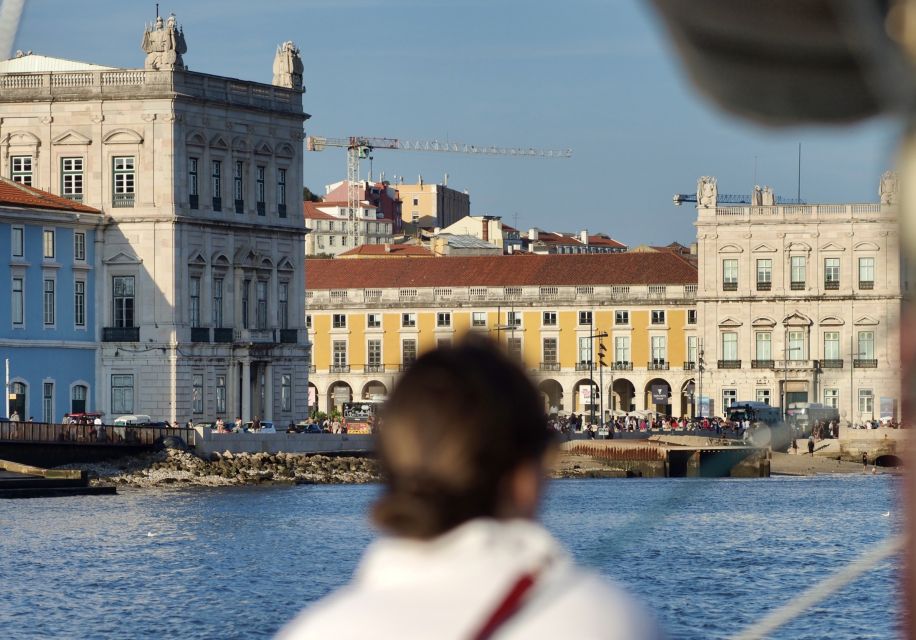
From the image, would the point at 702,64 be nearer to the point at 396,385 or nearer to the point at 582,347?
the point at 396,385

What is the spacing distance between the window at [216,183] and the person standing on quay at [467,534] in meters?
58.0

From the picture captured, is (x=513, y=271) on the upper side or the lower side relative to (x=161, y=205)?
upper

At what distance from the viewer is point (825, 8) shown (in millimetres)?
2645

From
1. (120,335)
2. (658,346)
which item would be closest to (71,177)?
(120,335)

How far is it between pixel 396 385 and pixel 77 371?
55197 mm

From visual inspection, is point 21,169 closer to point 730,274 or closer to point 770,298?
point 730,274

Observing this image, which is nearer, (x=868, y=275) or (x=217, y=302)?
(x=868, y=275)

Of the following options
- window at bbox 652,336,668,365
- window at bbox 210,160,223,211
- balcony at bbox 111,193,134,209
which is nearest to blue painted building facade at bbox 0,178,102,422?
balcony at bbox 111,193,134,209

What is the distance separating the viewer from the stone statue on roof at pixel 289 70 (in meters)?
62.9

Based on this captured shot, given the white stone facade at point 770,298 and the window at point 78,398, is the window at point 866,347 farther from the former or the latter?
the white stone facade at point 770,298

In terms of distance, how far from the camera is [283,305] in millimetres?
62344

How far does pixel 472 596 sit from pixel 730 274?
85248mm

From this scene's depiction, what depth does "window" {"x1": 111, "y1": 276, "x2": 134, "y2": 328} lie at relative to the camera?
5853 centimetres

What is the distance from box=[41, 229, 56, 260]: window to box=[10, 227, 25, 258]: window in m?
1.01
